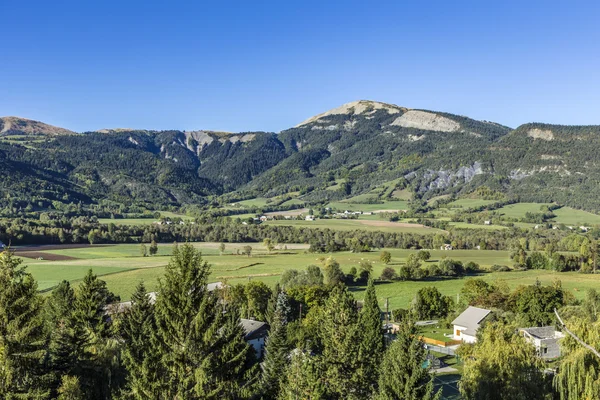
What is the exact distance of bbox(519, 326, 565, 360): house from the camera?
161ft

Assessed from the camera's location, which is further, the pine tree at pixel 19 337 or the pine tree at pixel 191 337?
the pine tree at pixel 19 337

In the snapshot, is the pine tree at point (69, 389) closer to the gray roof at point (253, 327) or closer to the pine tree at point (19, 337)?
the pine tree at point (19, 337)

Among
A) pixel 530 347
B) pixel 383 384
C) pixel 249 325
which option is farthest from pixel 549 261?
pixel 383 384

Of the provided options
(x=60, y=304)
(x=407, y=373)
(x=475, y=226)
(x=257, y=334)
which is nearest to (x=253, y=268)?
(x=257, y=334)

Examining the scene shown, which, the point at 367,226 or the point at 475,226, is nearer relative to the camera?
the point at 475,226

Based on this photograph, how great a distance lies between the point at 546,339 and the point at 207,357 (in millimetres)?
43974

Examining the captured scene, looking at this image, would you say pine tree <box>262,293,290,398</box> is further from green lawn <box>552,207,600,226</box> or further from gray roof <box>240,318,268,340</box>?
green lawn <box>552,207,600,226</box>

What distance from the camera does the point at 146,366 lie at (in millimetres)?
18516

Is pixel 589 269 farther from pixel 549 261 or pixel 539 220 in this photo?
pixel 539 220

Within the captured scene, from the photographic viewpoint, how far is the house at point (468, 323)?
5756 centimetres

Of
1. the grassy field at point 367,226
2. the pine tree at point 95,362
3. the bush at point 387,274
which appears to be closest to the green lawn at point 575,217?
the grassy field at point 367,226

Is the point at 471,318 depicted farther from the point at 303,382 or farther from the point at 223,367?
the point at 223,367

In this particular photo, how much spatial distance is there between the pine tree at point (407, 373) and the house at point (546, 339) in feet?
109

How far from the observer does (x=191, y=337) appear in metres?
18.5
